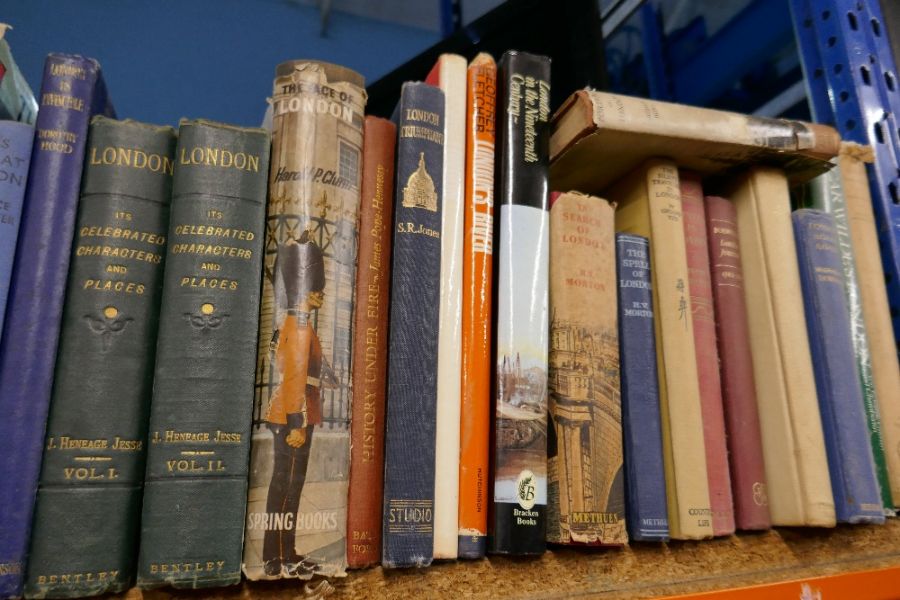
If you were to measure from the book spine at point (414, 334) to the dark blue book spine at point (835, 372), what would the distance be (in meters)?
0.37

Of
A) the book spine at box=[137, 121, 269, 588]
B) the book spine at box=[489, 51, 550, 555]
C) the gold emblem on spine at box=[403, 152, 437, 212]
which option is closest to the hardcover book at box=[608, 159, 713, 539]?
the book spine at box=[489, 51, 550, 555]

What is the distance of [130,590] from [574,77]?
687 millimetres

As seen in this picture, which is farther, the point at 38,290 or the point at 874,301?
the point at 874,301

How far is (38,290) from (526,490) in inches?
14.8

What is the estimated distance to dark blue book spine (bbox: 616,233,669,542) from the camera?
540 millimetres

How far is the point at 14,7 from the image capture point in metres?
1.24

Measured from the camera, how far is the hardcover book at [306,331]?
443 mm

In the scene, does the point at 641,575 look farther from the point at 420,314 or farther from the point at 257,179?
the point at 257,179

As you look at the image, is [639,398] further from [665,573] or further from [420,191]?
[420,191]

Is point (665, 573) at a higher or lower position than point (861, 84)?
lower

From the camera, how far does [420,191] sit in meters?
0.53

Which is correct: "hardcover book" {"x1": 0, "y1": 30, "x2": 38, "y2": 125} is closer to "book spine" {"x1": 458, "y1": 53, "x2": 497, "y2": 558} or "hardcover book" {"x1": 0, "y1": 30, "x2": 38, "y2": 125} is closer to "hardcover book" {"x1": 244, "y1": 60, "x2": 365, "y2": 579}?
"hardcover book" {"x1": 244, "y1": 60, "x2": 365, "y2": 579}

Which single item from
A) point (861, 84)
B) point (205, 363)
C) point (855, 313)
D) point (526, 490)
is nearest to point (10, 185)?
point (205, 363)

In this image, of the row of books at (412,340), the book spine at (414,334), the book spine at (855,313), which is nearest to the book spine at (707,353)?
the row of books at (412,340)
